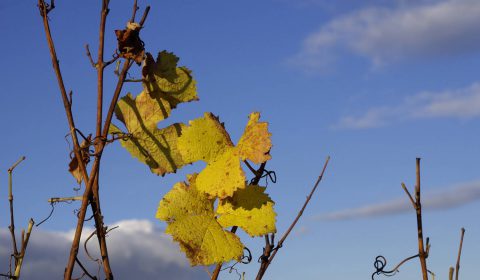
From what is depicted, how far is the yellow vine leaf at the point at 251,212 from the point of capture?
1378 millimetres

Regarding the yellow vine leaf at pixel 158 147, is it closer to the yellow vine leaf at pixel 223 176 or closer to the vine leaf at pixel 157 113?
the vine leaf at pixel 157 113

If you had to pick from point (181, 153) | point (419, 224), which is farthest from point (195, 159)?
point (419, 224)

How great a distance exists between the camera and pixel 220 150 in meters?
1.43

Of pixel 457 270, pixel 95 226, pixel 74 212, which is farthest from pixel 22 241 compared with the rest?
pixel 457 270

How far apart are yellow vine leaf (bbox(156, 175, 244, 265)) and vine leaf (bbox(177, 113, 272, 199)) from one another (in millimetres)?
54

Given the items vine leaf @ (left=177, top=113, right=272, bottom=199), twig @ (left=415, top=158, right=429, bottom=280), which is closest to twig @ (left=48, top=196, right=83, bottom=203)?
vine leaf @ (left=177, top=113, right=272, bottom=199)

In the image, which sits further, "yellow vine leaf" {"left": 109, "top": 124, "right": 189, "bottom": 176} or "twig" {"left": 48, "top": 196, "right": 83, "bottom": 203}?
"yellow vine leaf" {"left": 109, "top": 124, "right": 189, "bottom": 176}

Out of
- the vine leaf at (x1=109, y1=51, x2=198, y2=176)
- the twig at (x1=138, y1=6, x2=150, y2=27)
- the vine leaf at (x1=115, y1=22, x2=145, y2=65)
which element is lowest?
the vine leaf at (x1=109, y1=51, x2=198, y2=176)

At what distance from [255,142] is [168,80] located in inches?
10.4

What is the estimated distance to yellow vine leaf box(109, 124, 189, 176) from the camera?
149 cm

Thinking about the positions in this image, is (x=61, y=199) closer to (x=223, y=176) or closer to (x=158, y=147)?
(x=158, y=147)

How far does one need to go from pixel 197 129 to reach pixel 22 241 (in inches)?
26.2

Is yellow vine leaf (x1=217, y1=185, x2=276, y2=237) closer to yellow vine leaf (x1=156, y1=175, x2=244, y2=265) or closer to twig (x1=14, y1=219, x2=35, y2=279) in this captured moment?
yellow vine leaf (x1=156, y1=175, x2=244, y2=265)

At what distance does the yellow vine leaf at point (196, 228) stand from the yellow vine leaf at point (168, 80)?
0.63 feet
